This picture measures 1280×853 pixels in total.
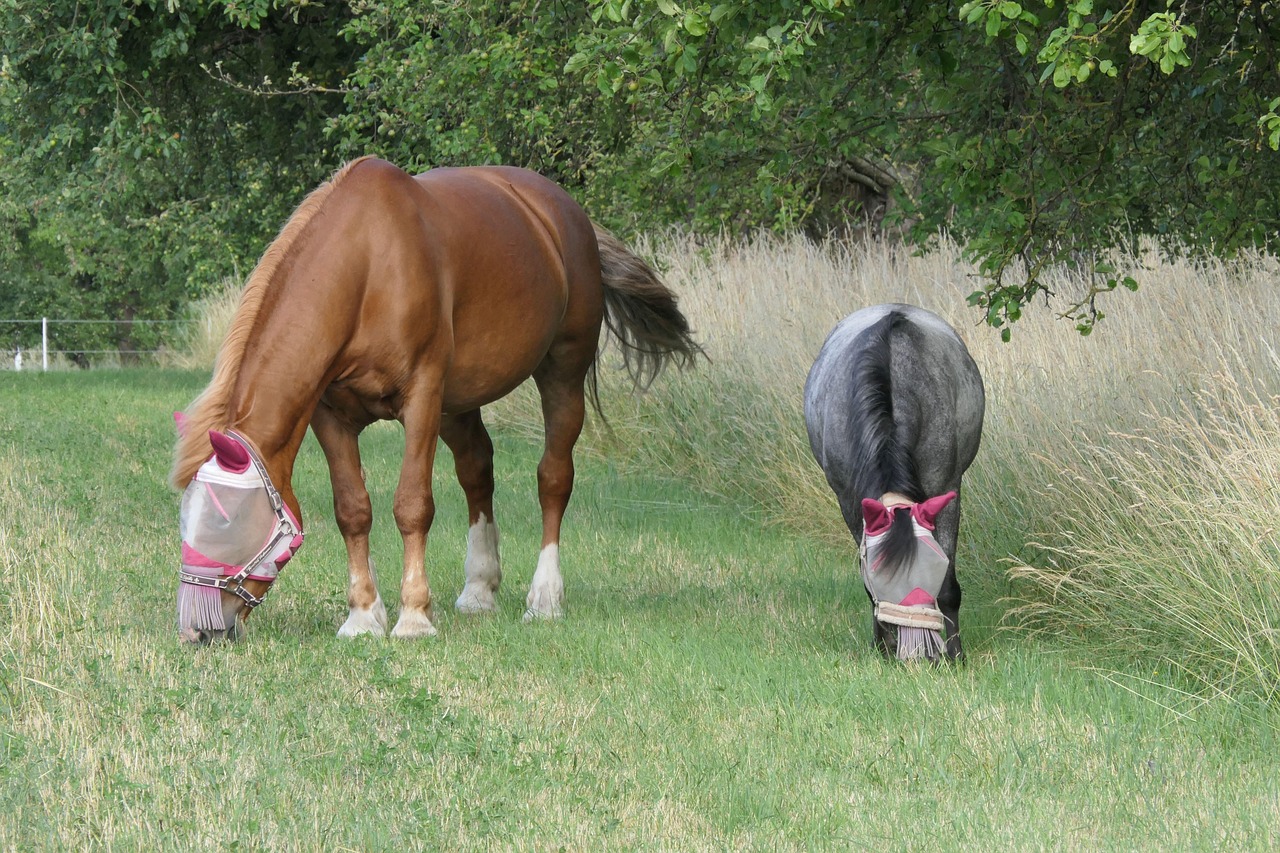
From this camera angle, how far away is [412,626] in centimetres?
638

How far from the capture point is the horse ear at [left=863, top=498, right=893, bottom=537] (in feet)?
17.3

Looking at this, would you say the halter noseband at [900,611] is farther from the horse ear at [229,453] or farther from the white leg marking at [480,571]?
the white leg marking at [480,571]

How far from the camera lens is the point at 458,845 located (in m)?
3.71

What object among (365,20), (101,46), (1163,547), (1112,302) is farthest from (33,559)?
(101,46)

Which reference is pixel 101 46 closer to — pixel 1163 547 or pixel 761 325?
pixel 761 325

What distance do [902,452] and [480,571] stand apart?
105 inches

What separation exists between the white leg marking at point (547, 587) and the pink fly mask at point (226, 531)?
1.82 metres

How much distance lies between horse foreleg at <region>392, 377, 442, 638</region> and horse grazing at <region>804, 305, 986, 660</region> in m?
1.71

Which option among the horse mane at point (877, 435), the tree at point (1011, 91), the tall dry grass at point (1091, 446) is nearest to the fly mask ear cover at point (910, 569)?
the horse mane at point (877, 435)

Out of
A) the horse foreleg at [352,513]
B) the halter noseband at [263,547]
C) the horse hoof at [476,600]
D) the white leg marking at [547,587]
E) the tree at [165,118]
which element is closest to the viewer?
the halter noseband at [263,547]

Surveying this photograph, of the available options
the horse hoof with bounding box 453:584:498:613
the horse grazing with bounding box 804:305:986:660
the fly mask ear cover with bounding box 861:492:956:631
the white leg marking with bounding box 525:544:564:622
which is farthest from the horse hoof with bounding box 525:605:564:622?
the fly mask ear cover with bounding box 861:492:956:631

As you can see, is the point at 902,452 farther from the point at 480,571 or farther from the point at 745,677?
the point at 480,571

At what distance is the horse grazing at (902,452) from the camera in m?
5.27

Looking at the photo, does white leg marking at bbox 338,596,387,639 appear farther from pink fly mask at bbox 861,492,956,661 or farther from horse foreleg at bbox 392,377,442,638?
pink fly mask at bbox 861,492,956,661
